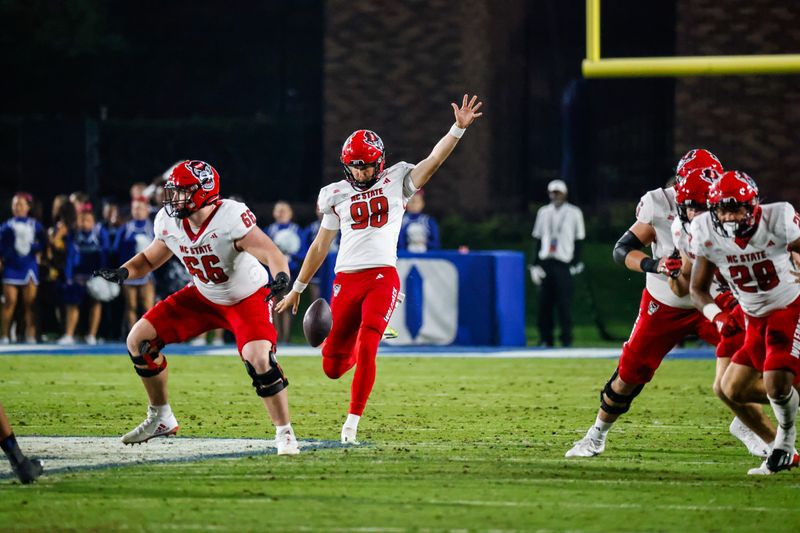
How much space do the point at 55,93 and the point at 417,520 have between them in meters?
21.9

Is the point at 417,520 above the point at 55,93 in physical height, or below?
A: below

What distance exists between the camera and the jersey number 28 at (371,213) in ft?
30.0

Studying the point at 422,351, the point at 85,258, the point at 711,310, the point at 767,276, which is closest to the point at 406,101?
the point at 85,258

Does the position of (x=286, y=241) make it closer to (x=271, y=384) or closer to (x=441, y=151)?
(x=441, y=151)

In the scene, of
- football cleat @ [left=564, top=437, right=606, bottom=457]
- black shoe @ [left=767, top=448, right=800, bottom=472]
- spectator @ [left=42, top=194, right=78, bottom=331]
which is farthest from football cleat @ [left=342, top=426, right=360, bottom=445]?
spectator @ [left=42, top=194, right=78, bottom=331]

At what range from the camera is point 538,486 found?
23.5ft

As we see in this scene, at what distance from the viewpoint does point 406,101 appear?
2227cm

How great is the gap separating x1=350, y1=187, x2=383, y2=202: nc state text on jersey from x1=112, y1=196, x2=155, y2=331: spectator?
815 centimetres

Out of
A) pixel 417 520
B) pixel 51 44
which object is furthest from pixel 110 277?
pixel 51 44

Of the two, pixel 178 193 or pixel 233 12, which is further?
pixel 233 12

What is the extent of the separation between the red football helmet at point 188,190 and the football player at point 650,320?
2242mm

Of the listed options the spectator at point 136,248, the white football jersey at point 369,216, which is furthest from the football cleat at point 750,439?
the spectator at point 136,248

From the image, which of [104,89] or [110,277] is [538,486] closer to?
[110,277]

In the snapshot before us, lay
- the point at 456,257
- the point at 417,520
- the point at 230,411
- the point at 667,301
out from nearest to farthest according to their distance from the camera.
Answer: the point at 417,520 < the point at 667,301 < the point at 230,411 < the point at 456,257
